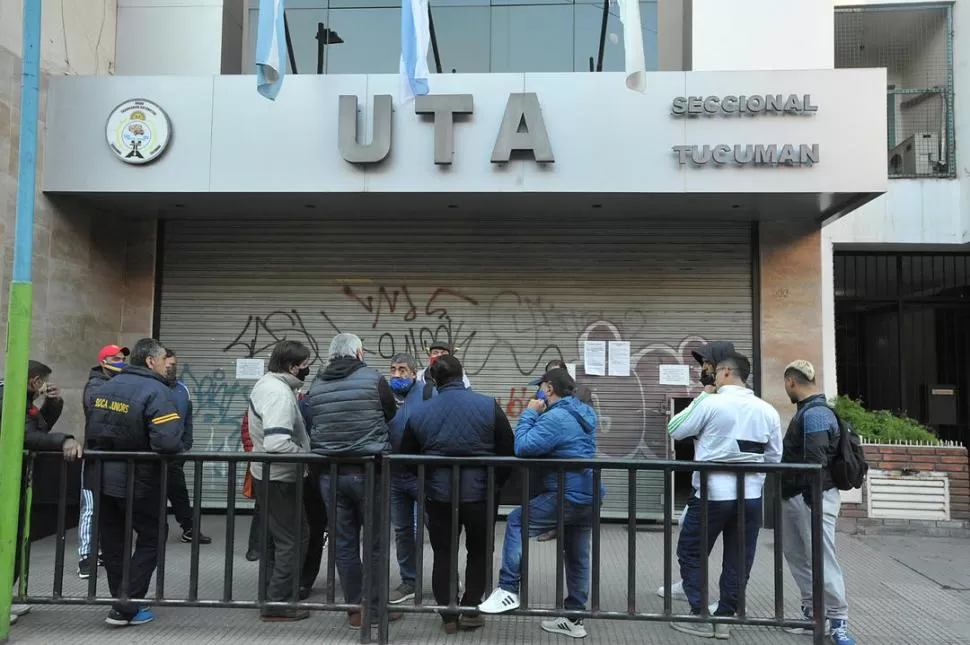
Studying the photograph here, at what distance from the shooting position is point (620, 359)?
868cm

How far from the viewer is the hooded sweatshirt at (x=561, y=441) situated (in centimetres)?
463

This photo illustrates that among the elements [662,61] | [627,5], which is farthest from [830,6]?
[627,5]

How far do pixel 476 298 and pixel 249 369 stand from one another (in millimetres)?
2956

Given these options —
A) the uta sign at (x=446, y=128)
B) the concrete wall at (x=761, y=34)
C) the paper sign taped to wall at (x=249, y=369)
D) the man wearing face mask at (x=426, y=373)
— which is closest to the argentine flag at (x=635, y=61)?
the uta sign at (x=446, y=128)

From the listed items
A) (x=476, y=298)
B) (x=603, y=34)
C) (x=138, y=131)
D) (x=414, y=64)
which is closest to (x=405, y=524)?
(x=476, y=298)

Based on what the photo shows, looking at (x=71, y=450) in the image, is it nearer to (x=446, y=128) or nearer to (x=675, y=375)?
(x=446, y=128)

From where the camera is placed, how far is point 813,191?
7117 mm

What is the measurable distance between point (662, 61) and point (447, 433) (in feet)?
21.3

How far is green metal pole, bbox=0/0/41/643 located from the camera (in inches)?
173

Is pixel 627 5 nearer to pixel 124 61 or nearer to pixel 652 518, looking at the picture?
pixel 652 518

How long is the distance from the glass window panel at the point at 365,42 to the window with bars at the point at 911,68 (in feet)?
19.7

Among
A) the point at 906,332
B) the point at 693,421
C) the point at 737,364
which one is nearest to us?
the point at 693,421

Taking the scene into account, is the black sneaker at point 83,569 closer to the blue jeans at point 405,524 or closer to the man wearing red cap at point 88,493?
the man wearing red cap at point 88,493

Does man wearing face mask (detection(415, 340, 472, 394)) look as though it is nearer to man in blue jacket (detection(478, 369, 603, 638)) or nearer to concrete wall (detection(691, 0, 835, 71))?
man in blue jacket (detection(478, 369, 603, 638))
